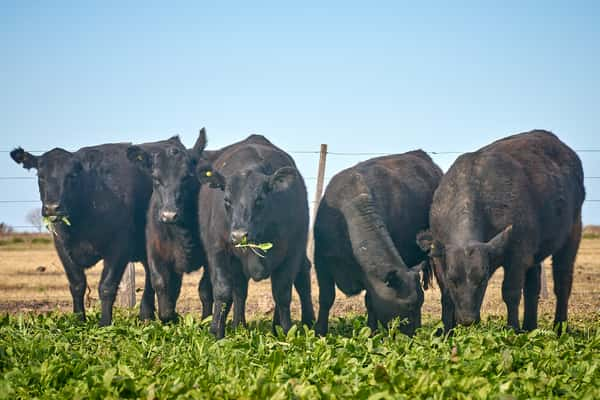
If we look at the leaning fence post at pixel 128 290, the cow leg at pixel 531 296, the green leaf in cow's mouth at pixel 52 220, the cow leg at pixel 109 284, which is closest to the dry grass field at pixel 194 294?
the leaning fence post at pixel 128 290

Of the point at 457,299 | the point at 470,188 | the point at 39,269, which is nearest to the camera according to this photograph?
the point at 457,299

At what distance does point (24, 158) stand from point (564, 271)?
7699 millimetres

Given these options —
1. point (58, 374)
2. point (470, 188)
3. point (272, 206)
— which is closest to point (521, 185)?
point (470, 188)

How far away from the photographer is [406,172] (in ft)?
38.8

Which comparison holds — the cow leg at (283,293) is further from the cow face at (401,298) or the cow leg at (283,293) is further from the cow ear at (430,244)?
the cow ear at (430,244)

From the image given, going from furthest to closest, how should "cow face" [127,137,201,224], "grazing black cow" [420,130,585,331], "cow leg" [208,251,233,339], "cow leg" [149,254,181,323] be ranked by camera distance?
1. "cow leg" [149,254,181,323]
2. "cow face" [127,137,201,224]
3. "cow leg" [208,251,233,339]
4. "grazing black cow" [420,130,585,331]

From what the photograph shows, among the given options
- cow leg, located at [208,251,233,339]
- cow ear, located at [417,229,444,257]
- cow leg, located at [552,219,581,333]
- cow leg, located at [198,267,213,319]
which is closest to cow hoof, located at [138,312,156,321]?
→ cow leg, located at [198,267,213,319]

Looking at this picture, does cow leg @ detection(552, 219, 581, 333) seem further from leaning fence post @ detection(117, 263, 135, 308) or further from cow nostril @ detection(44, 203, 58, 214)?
leaning fence post @ detection(117, 263, 135, 308)

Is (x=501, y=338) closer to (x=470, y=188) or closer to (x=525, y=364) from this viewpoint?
(x=525, y=364)

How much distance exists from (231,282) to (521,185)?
12.3 feet

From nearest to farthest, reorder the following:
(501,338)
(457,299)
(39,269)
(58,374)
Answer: (58,374), (501,338), (457,299), (39,269)

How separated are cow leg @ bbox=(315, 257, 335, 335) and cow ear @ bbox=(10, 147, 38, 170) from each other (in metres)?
4.10

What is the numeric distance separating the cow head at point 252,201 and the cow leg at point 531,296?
3683 mm

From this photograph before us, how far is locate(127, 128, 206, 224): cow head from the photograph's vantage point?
34.4ft
